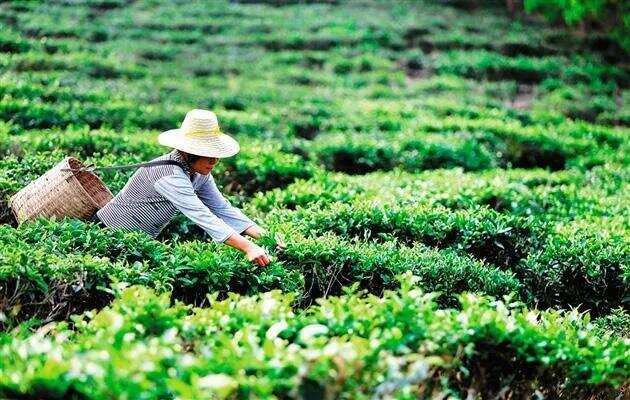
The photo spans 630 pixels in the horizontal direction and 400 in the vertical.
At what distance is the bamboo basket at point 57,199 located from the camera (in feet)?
17.0

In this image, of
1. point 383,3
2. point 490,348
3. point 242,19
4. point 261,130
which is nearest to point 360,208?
point 490,348

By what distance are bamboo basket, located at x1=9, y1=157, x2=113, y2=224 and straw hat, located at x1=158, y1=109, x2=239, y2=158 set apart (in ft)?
2.62

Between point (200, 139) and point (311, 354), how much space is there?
2.58 m

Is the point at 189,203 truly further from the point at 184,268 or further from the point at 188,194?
the point at 184,268

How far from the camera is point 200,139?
5.00 meters

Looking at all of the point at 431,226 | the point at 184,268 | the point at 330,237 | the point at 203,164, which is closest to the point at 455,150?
the point at 431,226

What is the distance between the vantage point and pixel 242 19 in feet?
72.4

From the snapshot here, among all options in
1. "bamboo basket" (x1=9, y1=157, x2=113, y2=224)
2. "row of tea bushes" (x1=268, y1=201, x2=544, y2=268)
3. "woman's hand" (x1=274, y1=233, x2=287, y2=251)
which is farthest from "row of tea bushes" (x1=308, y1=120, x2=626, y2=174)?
"bamboo basket" (x1=9, y1=157, x2=113, y2=224)

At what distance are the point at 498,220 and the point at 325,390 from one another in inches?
157

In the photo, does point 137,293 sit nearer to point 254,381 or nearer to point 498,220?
point 254,381

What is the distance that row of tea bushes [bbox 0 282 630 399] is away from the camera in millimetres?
2773

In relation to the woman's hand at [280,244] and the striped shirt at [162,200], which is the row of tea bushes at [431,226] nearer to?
the woman's hand at [280,244]

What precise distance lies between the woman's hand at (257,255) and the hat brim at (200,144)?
0.73 metres

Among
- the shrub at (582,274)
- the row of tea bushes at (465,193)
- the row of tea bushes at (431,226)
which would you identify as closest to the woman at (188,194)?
the row of tea bushes at (431,226)
